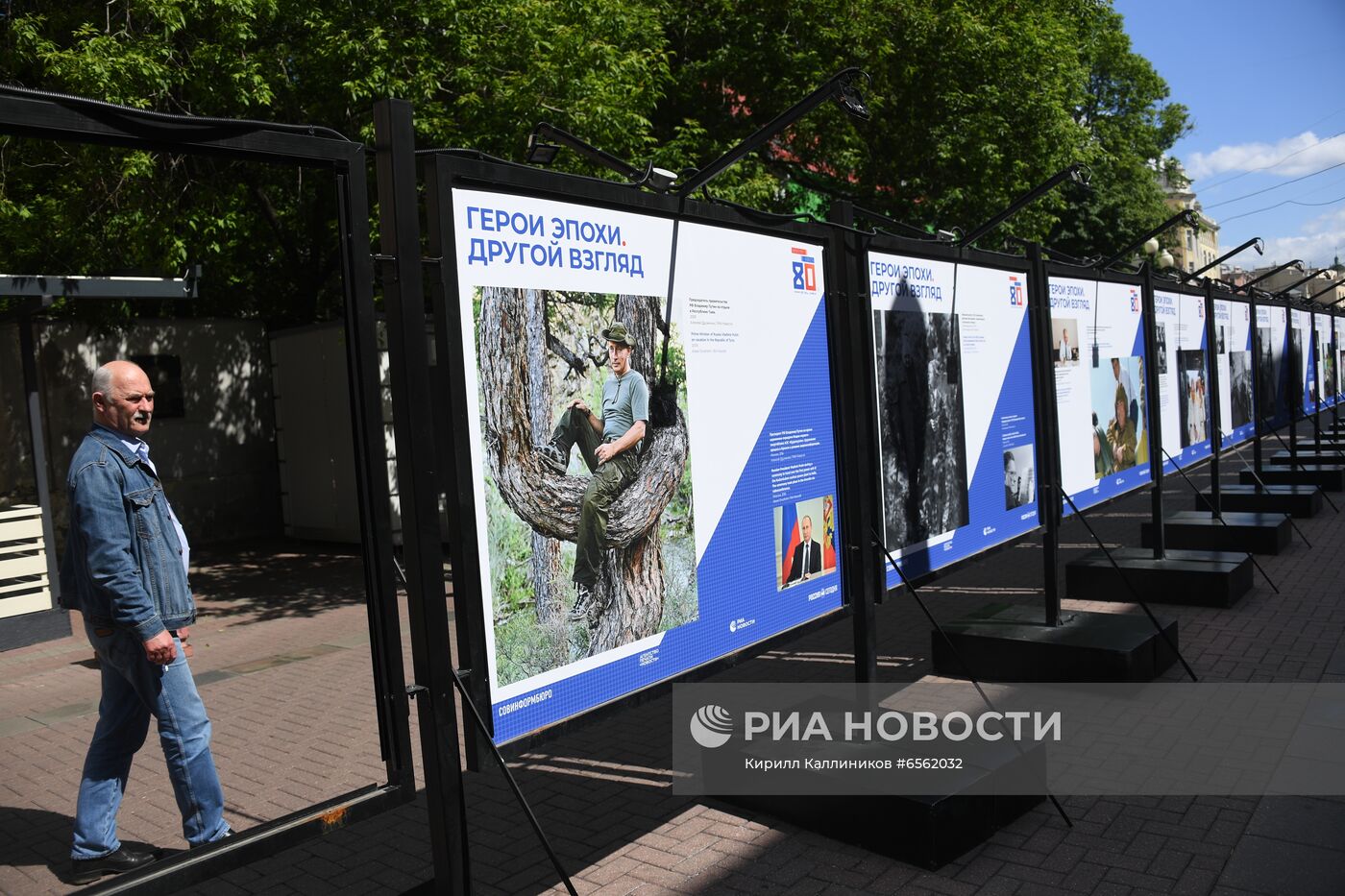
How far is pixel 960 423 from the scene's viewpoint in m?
5.82

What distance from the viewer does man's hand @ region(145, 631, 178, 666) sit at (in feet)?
13.6

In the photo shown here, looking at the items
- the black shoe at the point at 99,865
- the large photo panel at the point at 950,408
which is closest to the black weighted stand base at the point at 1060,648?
the large photo panel at the point at 950,408

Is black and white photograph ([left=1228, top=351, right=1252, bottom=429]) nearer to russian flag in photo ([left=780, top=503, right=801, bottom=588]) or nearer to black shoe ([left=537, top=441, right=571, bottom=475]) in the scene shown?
russian flag in photo ([left=780, top=503, right=801, bottom=588])

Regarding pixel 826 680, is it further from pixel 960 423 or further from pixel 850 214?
pixel 850 214

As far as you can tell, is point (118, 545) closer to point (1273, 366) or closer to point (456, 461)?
point (456, 461)

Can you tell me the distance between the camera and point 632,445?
371 cm

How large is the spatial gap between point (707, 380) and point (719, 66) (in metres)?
13.2

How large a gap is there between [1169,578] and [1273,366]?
729cm

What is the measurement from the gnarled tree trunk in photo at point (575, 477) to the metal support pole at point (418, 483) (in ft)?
0.72

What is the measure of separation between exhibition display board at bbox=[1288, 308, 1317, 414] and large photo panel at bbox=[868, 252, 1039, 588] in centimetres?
1024

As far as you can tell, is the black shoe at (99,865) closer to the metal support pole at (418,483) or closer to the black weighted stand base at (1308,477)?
the metal support pole at (418,483)

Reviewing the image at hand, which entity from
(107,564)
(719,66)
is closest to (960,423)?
(107,564)

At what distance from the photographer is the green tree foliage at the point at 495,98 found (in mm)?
9914

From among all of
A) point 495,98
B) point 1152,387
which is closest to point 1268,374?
point 1152,387
